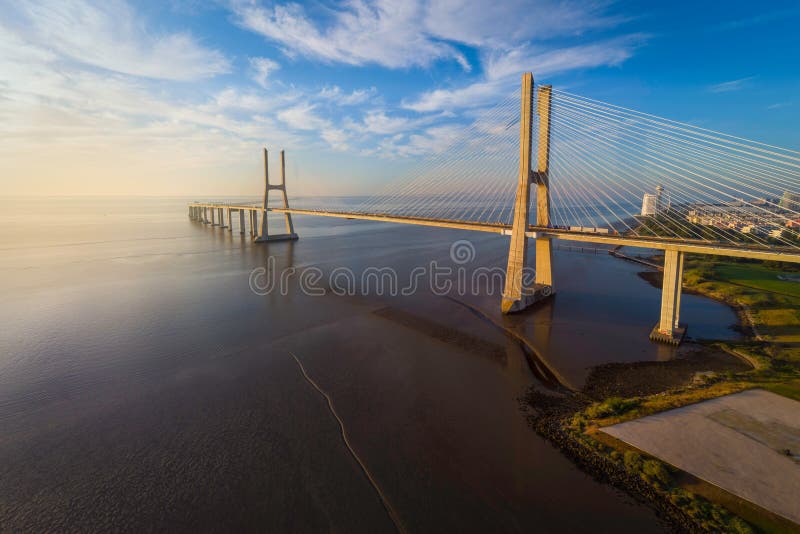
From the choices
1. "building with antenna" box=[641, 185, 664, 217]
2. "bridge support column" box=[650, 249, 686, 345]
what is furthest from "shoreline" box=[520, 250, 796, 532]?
"building with antenna" box=[641, 185, 664, 217]

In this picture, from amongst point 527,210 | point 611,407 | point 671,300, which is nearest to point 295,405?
point 611,407

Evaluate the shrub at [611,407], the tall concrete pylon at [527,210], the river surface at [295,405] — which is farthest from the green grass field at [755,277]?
the shrub at [611,407]

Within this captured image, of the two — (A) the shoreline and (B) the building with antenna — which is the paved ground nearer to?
(A) the shoreline

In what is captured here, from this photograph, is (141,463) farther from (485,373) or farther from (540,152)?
(540,152)

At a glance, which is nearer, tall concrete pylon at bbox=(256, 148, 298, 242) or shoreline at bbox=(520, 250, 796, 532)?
shoreline at bbox=(520, 250, 796, 532)

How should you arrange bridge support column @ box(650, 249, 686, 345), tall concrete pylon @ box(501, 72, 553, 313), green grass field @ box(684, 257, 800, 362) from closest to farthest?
bridge support column @ box(650, 249, 686, 345) → green grass field @ box(684, 257, 800, 362) → tall concrete pylon @ box(501, 72, 553, 313)

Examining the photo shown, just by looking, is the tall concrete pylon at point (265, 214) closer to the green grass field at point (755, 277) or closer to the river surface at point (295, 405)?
the river surface at point (295, 405)

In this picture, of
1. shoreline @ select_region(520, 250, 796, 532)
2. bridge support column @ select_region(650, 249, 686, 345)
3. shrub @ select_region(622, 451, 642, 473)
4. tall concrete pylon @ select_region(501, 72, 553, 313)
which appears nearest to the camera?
shoreline @ select_region(520, 250, 796, 532)

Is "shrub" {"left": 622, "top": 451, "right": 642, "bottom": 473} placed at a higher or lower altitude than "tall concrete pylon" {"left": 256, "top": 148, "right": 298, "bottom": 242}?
lower
